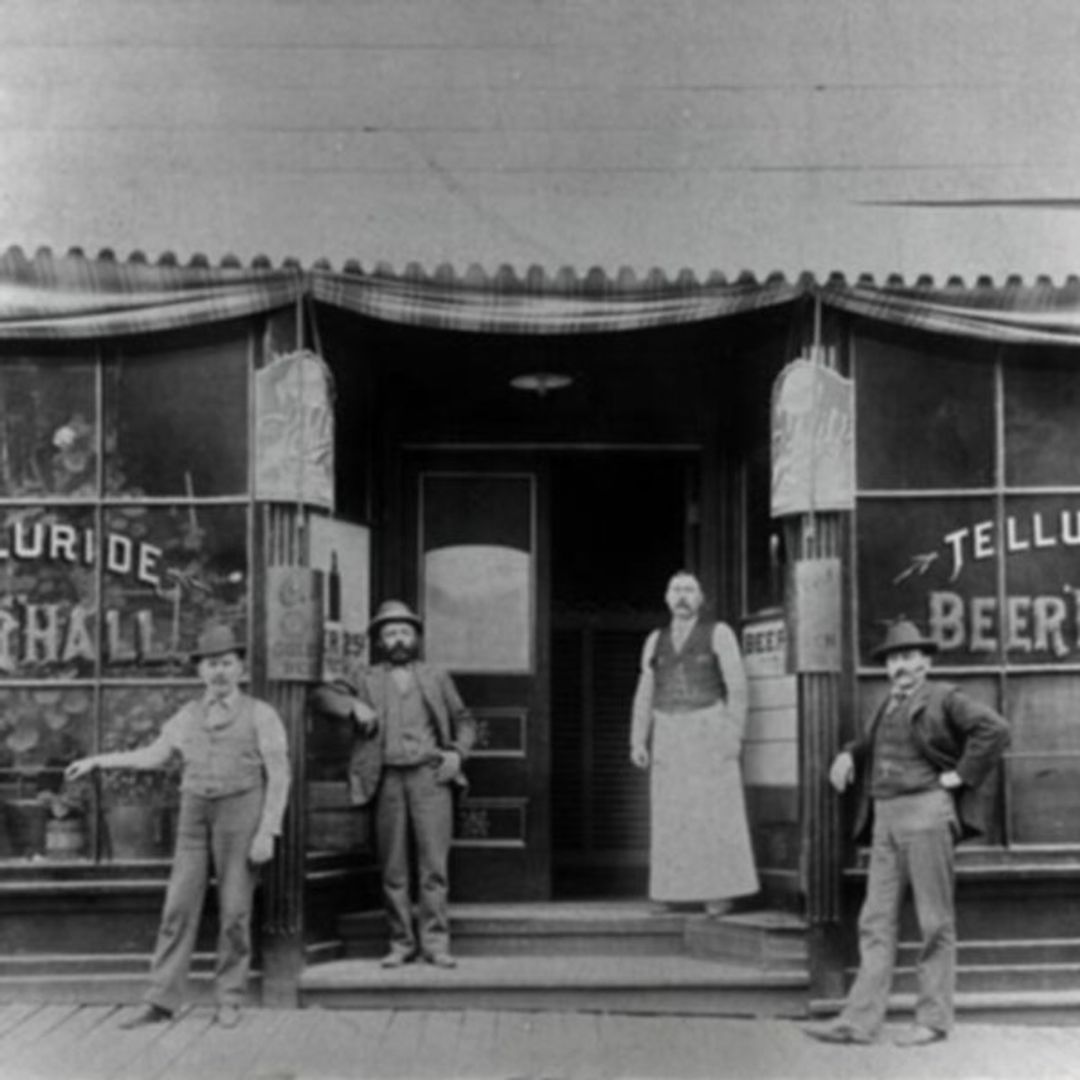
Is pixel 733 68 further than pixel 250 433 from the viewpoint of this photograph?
Yes

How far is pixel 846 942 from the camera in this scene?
350 inches

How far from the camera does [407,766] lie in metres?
9.45

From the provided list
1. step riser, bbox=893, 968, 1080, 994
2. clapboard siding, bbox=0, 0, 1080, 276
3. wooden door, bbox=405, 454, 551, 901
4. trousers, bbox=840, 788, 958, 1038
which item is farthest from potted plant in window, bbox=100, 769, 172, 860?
step riser, bbox=893, 968, 1080, 994

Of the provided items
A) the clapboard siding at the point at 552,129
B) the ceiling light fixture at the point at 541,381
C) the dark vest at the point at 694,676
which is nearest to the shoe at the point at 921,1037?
the dark vest at the point at 694,676

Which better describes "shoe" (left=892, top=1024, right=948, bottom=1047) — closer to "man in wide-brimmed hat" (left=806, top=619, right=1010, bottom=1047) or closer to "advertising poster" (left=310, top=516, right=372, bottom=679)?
"man in wide-brimmed hat" (left=806, top=619, right=1010, bottom=1047)

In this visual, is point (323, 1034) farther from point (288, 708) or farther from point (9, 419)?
point (9, 419)

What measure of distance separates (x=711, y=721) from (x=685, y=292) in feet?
7.60

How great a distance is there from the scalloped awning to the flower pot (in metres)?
2.46

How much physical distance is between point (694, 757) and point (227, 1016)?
2832 millimetres

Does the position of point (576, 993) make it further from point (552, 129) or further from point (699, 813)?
point (552, 129)

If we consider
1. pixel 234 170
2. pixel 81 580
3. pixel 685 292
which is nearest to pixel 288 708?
pixel 81 580

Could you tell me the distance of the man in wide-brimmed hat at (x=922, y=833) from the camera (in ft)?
26.8

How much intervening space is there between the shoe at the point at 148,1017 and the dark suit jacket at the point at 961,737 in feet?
12.3

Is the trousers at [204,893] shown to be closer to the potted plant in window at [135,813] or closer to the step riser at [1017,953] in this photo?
the potted plant in window at [135,813]
